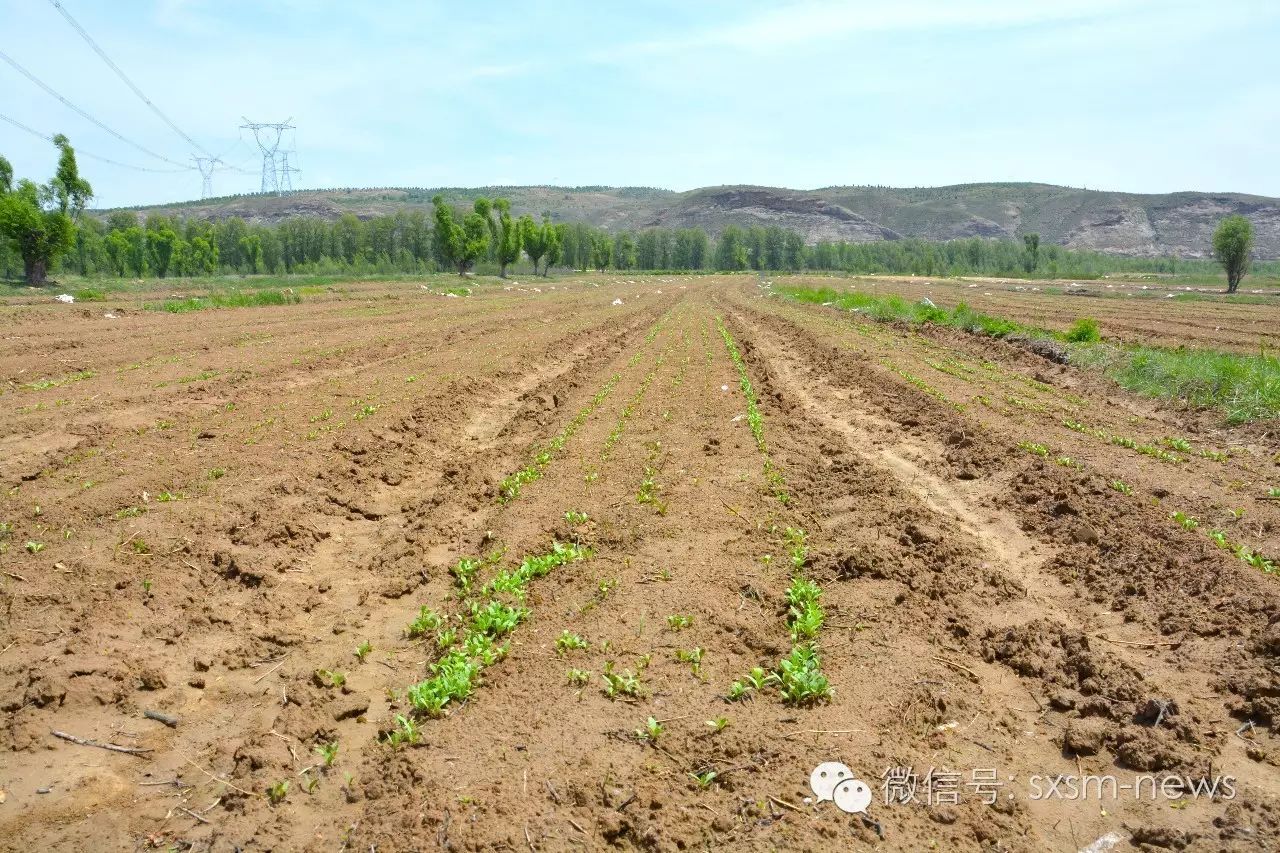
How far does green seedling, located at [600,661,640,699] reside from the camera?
4.58 m

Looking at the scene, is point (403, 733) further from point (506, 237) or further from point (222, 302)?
point (506, 237)

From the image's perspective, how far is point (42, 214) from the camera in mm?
41250

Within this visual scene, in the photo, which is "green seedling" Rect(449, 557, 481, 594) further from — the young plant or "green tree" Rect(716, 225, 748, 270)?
"green tree" Rect(716, 225, 748, 270)

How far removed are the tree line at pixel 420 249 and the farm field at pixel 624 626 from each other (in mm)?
42395

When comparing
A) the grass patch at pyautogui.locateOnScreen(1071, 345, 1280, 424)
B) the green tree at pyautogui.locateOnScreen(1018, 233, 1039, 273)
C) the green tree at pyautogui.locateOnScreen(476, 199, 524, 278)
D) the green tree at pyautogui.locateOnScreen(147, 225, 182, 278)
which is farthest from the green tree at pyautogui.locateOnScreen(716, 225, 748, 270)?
the grass patch at pyautogui.locateOnScreen(1071, 345, 1280, 424)

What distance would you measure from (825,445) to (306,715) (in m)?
7.96

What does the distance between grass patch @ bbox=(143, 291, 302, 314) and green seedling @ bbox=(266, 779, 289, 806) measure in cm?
3011

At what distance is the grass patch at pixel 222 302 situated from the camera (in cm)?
2955

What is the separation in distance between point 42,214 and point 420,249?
6781cm

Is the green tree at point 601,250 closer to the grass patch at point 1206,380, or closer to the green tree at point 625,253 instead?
the green tree at point 625,253

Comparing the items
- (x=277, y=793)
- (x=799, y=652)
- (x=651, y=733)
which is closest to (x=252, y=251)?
(x=277, y=793)

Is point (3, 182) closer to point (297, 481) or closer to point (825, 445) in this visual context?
point (297, 481)

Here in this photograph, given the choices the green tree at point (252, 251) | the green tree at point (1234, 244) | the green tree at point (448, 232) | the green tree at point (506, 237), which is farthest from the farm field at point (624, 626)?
the green tree at point (252, 251)

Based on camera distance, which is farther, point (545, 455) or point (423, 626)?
point (545, 455)
